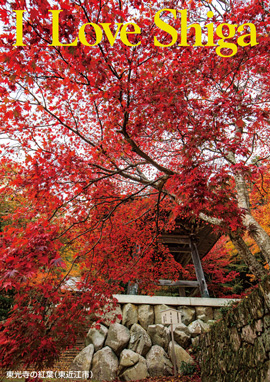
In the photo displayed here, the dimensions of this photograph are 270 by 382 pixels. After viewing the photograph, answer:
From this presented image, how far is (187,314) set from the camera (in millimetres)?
8055

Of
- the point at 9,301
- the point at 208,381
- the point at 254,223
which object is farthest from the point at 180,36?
the point at 9,301

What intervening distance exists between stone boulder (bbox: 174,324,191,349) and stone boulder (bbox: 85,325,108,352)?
2253 mm

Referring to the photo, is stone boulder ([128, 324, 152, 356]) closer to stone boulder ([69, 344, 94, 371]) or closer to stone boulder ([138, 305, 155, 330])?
stone boulder ([138, 305, 155, 330])

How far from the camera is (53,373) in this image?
21.0 ft

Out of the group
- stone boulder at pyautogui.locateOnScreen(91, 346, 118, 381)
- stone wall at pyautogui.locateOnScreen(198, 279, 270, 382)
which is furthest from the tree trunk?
stone boulder at pyautogui.locateOnScreen(91, 346, 118, 381)

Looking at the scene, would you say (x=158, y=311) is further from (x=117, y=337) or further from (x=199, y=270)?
(x=199, y=270)

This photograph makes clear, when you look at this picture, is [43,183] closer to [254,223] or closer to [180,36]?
[254,223]

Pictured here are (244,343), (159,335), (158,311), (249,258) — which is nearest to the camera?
(244,343)

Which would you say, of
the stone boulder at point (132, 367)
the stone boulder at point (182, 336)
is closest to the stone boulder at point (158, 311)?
the stone boulder at point (182, 336)

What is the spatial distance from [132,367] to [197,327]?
96.0 inches

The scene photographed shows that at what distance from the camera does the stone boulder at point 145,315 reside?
766 cm

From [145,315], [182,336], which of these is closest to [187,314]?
[182,336]

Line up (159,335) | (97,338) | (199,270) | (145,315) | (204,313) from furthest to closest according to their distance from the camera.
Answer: (199,270), (204,313), (145,315), (159,335), (97,338)

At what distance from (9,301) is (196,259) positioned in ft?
25.0
